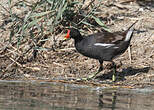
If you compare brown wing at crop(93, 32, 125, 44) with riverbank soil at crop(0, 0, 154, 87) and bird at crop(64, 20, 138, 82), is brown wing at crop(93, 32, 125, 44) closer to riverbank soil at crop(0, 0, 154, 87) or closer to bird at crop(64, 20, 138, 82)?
bird at crop(64, 20, 138, 82)

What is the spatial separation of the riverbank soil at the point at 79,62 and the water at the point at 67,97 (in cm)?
50

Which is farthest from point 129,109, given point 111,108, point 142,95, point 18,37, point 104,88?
point 18,37

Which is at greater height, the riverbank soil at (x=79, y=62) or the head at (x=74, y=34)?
the head at (x=74, y=34)

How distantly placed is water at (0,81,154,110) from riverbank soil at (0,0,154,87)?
1.65ft

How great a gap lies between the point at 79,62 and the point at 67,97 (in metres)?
2.53

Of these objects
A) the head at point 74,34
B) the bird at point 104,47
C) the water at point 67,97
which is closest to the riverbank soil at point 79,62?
the bird at point 104,47

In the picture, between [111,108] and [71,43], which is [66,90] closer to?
[111,108]

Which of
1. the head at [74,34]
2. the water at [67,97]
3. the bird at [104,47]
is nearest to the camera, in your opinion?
the water at [67,97]

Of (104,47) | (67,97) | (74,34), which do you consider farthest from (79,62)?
(67,97)

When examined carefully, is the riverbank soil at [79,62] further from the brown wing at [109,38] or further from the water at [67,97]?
the brown wing at [109,38]

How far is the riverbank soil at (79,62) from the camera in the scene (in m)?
9.34

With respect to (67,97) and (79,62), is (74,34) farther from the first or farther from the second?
(67,97)

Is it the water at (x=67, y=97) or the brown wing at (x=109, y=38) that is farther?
the brown wing at (x=109, y=38)

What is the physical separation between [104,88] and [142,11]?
3530mm
